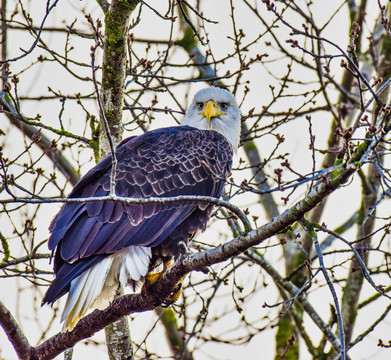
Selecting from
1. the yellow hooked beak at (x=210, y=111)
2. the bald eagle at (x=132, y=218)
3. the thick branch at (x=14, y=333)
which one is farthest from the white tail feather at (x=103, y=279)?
the yellow hooked beak at (x=210, y=111)

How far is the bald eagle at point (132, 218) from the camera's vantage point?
4863 millimetres

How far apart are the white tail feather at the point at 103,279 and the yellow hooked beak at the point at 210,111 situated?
1655mm

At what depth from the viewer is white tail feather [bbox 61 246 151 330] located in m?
4.82

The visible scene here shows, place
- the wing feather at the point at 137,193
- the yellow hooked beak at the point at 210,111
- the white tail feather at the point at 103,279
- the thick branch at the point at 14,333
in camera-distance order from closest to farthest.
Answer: the thick branch at the point at 14,333 < the white tail feather at the point at 103,279 < the wing feather at the point at 137,193 < the yellow hooked beak at the point at 210,111

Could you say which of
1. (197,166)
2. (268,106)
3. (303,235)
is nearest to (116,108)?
(197,166)

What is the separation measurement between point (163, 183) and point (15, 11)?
8.80 feet

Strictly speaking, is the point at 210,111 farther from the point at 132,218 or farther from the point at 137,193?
the point at 132,218

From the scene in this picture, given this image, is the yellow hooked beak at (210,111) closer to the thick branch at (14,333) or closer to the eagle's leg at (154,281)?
the eagle's leg at (154,281)

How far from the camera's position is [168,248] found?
17.5 ft

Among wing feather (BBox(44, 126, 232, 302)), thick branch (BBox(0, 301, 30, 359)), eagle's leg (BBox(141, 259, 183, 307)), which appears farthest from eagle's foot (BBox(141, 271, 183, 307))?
thick branch (BBox(0, 301, 30, 359))

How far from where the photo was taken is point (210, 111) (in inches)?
252

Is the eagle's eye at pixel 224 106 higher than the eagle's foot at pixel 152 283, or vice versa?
the eagle's eye at pixel 224 106

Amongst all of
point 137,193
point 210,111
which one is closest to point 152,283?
point 137,193

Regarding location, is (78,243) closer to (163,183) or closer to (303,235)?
(163,183)
